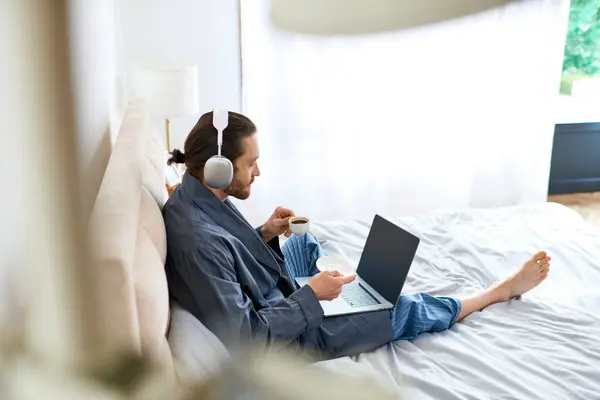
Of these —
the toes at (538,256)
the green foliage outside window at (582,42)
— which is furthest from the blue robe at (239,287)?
the green foliage outside window at (582,42)

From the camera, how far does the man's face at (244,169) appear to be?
147cm

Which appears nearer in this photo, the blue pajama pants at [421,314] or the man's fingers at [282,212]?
the blue pajama pants at [421,314]

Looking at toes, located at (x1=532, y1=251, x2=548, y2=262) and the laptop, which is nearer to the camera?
the laptop

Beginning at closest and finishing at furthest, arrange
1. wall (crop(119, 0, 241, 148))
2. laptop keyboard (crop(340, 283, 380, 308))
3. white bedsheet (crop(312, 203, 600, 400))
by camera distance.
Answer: white bedsheet (crop(312, 203, 600, 400))
laptop keyboard (crop(340, 283, 380, 308))
wall (crop(119, 0, 241, 148))

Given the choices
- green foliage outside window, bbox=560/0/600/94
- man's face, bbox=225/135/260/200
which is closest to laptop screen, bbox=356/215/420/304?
man's face, bbox=225/135/260/200

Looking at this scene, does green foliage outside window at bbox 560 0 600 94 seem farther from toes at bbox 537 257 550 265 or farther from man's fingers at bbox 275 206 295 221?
man's fingers at bbox 275 206 295 221

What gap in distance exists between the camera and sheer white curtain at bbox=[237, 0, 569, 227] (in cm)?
316

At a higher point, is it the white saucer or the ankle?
the white saucer

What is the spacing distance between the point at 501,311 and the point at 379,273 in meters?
0.34

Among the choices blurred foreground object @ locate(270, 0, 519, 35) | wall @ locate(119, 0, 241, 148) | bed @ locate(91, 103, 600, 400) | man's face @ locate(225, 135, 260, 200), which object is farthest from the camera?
blurred foreground object @ locate(270, 0, 519, 35)

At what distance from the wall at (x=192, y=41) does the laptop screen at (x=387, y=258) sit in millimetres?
1532

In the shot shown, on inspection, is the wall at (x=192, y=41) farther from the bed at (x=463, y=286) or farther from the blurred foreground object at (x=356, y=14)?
the bed at (x=463, y=286)

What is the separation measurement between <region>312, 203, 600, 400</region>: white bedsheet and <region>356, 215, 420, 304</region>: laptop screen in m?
0.15

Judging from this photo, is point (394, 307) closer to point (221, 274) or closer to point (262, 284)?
point (262, 284)
